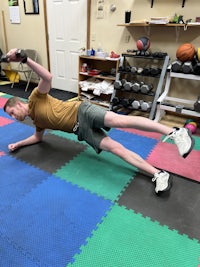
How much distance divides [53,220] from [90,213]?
29 centimetres

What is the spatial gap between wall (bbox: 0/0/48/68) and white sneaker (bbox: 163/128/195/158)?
4.43 meters

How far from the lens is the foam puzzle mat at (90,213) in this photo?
141cm

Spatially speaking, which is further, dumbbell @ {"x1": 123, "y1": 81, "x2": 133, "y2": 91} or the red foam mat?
dumbbell @ {"x1": 123, "y1": 81, "x2": 133, "y2": 91}

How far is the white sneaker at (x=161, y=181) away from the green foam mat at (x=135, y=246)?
33cm

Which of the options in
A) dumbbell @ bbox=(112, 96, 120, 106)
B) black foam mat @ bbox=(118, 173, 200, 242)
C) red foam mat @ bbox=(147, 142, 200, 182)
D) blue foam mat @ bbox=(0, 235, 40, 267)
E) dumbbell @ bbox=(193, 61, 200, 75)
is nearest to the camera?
blue foam mat @ bbox=(0, 235, 40, 267)

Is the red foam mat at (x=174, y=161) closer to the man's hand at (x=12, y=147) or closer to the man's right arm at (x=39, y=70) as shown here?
the man's right arm at (x=39, y=70)

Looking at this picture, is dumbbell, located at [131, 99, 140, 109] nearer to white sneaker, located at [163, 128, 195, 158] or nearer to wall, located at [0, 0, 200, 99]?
wall, located at [0, 0, 200, 99]

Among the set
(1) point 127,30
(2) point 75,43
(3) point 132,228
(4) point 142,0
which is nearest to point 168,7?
→ (4) point 142,0

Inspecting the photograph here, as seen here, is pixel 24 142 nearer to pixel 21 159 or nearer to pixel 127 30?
pixel 21 159

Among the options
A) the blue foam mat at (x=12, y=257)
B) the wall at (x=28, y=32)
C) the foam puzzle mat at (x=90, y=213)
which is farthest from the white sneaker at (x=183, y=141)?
the wall at (x=28, y=32)

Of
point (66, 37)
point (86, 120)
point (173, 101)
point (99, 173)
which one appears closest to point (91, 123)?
point (86, 120)

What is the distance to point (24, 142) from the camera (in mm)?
2582

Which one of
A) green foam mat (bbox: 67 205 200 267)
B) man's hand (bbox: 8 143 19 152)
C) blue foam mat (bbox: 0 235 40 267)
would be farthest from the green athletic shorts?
blue foam mat (bbox: 0 235 40 267)

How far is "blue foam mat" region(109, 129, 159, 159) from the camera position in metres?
2.68
